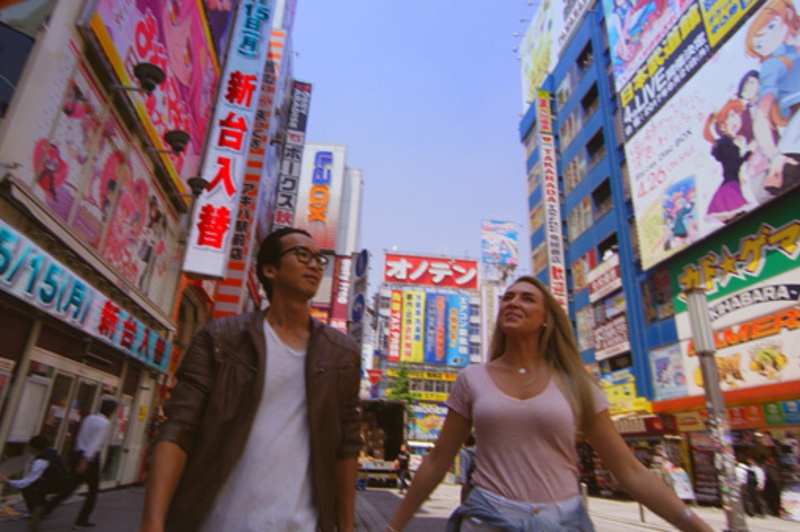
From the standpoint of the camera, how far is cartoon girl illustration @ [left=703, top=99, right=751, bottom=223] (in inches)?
631

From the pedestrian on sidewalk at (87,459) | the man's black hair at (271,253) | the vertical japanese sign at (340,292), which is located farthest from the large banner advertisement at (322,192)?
the man's black hair at (271,253)

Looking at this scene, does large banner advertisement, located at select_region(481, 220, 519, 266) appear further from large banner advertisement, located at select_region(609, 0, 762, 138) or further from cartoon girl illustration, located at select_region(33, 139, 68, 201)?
cartoon girl illustration, located at select_region(33, 139, 68, 201)

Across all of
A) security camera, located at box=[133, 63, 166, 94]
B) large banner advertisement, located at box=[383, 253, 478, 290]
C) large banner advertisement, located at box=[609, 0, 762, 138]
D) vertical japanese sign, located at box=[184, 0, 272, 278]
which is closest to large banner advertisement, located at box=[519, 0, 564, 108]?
large banner advertisement, located at box=[609, 0, 762, 138]

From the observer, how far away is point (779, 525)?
10.3 meters

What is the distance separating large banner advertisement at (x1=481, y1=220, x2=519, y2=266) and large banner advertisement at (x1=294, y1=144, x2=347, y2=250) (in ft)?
67.6

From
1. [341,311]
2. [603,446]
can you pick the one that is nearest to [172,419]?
[603,446]

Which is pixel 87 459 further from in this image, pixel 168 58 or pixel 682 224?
pixel 682 224

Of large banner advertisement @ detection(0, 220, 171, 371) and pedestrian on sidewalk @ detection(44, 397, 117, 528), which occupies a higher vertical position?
large banner advertisement @ detection(0, 220, 171, 371)

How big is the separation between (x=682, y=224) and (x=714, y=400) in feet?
45.2

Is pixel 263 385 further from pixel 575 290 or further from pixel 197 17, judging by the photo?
pixel 575 290

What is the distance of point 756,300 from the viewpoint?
15.2 meters

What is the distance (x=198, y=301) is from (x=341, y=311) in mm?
21705

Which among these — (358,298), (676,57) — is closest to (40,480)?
(358,298)

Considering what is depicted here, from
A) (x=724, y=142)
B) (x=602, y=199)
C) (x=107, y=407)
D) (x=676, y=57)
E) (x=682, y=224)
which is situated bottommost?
(x=107, y=407)
